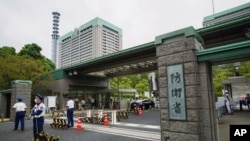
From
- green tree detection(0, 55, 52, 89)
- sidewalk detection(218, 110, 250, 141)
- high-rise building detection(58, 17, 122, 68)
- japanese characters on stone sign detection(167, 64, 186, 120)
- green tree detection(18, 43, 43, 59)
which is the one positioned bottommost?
sidewalk detection(218, 110, 250, 141)

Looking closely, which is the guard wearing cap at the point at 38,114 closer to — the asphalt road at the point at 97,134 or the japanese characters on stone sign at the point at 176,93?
the asphalt road at the point at 97,134

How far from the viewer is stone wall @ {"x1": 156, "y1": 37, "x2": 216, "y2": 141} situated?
4.95 meters

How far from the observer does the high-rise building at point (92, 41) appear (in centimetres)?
8319

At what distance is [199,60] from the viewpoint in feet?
17.0

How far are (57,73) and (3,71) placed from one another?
7161mm

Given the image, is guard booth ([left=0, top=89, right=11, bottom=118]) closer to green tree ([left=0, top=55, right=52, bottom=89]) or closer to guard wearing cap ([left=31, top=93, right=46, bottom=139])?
green tree ([left=0, top=55, right=52, bottom=89])

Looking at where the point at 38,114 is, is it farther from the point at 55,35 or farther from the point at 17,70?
the point at 55,35

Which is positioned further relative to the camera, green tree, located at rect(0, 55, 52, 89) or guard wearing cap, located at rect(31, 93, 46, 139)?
green tree, located at rect(0, 55, 52, 89)

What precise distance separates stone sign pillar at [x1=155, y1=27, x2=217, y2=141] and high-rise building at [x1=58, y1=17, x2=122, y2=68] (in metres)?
77.7

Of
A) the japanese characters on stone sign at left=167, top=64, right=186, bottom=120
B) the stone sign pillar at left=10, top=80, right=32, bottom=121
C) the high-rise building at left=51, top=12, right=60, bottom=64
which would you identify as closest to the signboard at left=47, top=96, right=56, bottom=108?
the stone sign pillar at left=10, top=80, right=32, bottom=121

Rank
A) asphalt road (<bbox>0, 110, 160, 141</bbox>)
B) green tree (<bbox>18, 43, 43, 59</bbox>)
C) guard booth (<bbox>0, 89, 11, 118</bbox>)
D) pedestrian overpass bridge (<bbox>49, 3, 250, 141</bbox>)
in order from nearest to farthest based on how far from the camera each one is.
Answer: pedestrian overpass bridge (<bbox>49, 3, 250, 141</bbox>) < asphalt road (<bbox>0, 110, 160, 141</bbox>) < guard booth (<bbox>0, 89, 11, 118</bbox>) < green tree (<bbox>18, 43, 43, 59</bbox>)

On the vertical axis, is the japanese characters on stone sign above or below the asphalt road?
above

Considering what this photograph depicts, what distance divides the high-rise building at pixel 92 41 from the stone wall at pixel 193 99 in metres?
78.0

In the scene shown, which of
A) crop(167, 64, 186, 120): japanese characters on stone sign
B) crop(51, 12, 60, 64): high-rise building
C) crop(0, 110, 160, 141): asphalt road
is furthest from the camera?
crop(51, 12, 60, 64): high-rise building
